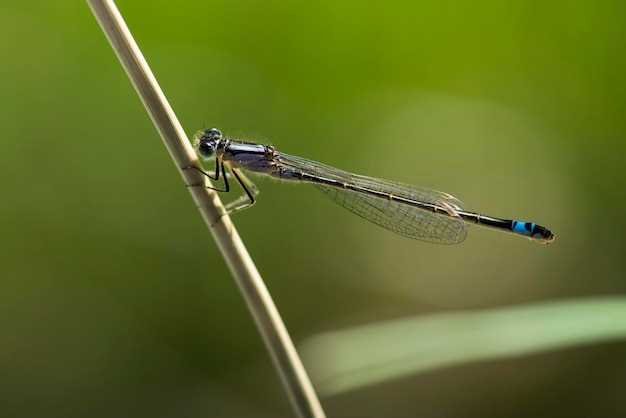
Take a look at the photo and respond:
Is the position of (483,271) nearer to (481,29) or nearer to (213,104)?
(481,29)

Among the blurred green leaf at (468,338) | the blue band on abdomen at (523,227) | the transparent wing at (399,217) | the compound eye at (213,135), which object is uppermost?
the compound eye at (213,135)

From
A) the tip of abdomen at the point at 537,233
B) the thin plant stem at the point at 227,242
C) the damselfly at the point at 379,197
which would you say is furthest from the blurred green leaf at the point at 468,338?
the damselfly at the point at 379,197

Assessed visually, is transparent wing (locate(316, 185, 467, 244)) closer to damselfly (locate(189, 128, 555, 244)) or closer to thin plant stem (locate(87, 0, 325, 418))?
damselfly (locate(189, 128, 555, 244))

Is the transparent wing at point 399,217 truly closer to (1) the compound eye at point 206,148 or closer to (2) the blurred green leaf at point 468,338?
(1) the compound eye at point 206,148

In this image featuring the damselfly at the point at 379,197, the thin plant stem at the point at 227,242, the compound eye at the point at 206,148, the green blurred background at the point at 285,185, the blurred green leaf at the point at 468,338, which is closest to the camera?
the thin plant stem at the point at 227,242

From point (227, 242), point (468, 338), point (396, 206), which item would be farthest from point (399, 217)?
point (227, 242)

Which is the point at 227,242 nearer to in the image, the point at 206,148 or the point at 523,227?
the point at 206,148

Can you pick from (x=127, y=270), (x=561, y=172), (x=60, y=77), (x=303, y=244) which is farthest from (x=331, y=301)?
(x=60, y=77)
